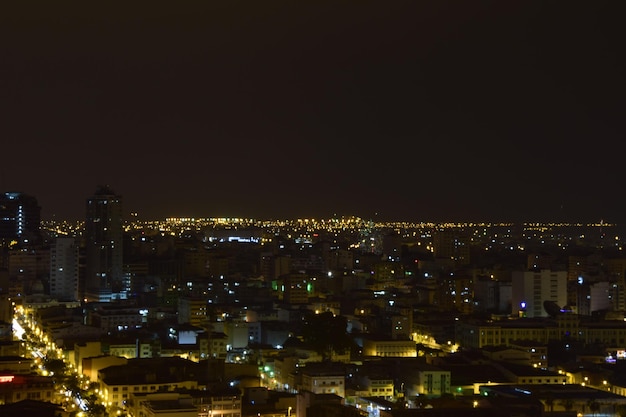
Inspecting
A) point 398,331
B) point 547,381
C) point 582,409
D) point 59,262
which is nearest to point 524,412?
point 582,409

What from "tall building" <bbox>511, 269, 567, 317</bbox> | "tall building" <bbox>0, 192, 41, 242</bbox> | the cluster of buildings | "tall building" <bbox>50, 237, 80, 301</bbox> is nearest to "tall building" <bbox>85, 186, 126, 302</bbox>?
the cluster of buildings

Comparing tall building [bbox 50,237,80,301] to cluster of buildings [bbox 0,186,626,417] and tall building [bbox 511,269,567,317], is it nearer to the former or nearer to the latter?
cluster of buildings [bbox 0,186,626,417]

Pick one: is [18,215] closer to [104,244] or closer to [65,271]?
[104,244]

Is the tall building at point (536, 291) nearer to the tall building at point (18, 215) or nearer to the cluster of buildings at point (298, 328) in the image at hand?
the cluster of buildings at point (298, 328)

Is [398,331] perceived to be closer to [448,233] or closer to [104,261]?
[104,261]

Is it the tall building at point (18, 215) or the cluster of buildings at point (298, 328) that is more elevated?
the tall building at point (18, 215)

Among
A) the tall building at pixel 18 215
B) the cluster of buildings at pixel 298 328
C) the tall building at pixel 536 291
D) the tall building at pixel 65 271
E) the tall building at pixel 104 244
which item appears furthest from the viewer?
the tall building at pixel 18 215

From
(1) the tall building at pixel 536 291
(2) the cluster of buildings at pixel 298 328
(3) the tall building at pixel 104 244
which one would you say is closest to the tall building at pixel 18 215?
(2) the cluster of buildings at pixel 298 328
